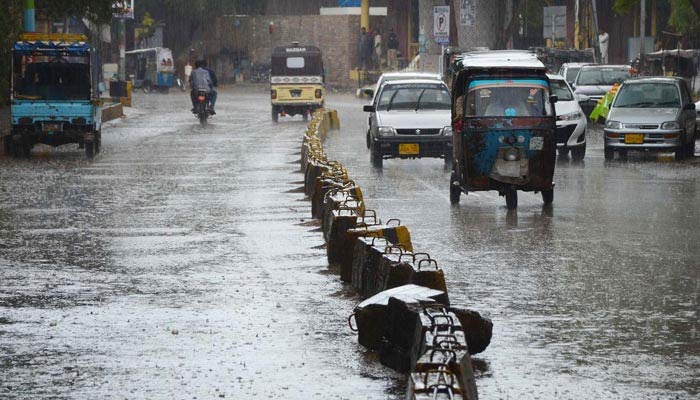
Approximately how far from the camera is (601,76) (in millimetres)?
42031

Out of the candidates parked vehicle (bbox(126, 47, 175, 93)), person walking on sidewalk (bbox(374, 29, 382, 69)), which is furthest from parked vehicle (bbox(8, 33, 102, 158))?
person walking on sidewalk (bbox(374, 29, 382, 69))

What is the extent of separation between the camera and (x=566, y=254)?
45.9 feet

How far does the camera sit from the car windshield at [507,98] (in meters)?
19.0

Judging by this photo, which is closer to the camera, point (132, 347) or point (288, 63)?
point (132, 347)

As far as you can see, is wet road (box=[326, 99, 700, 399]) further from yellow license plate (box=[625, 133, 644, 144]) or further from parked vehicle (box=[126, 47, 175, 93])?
parked vehicle (box=[126, 47, 175, 93])

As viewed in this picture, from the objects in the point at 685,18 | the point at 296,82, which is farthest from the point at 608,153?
the point at 685,18

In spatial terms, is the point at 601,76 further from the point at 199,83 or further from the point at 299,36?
the point at 299,36

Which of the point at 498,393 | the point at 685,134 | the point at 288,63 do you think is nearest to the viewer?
the point at 498,393

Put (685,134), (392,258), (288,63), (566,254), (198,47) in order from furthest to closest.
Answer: (198,47)
(288,63)
(685,134)
(566,254)
(392,258)

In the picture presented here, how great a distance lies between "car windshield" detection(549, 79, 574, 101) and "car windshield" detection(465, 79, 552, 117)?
34.8ft

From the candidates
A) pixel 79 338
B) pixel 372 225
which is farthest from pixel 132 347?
pixel 372 225

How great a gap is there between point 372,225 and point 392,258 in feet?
8.18

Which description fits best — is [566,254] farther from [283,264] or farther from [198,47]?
[198,47]

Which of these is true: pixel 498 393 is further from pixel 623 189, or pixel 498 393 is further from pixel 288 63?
pixel 288 63
